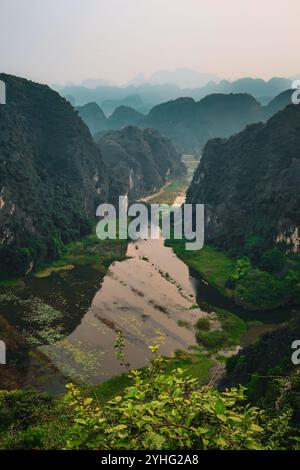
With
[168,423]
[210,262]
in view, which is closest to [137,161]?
[210,262]


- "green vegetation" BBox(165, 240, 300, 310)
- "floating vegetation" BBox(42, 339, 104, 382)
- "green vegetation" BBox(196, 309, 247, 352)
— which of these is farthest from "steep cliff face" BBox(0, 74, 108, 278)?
"green vegetation" BBox(196, 309, 247, 352)

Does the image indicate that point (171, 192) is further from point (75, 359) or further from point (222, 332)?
point (75, 359)

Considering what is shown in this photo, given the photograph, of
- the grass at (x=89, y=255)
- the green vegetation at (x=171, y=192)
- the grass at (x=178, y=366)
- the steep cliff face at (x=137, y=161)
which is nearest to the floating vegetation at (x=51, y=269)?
the grass at (x=89, y=255)

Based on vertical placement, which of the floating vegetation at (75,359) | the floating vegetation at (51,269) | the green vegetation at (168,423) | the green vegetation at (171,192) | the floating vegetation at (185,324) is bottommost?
the floating vegetation at (75,359)

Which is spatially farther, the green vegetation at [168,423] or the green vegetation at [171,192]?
the green vegetation at [171,192]

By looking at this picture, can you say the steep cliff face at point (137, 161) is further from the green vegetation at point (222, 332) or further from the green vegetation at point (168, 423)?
the green vegetation at point (168, 423)

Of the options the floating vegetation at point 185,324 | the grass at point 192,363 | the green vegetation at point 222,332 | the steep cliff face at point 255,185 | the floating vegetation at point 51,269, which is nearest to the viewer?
the grass at point 192,363
